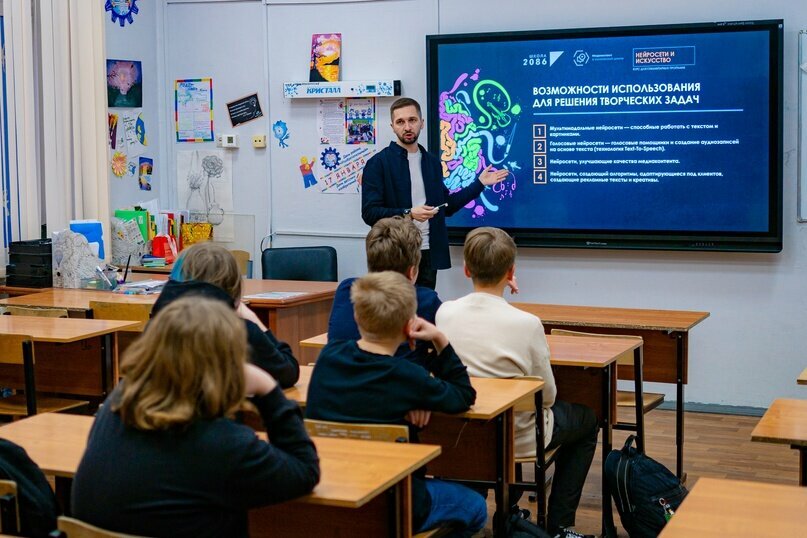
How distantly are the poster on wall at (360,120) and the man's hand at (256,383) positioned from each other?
4.94 meters

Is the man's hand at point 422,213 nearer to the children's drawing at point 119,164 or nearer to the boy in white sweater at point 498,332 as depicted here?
the boy in white sweater at point 498,332

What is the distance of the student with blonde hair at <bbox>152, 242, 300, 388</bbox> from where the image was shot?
3.15 meters

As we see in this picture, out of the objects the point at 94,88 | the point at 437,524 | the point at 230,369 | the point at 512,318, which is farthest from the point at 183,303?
the point at 94,88

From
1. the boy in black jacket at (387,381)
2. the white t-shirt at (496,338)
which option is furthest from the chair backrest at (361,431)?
the white t-shirt at (496,338)

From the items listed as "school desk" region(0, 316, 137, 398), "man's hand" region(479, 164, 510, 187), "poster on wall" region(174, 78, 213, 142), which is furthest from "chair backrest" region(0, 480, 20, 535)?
"poster on wall" region(174, 78, 213, 142)

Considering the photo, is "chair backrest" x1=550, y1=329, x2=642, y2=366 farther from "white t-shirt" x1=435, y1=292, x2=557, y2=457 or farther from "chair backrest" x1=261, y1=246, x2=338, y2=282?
"chair backrest" x1=261, y1=246, x2=338, y2=282

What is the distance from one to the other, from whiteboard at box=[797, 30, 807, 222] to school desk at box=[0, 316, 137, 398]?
3642 millimetres

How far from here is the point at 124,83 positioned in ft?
23.9

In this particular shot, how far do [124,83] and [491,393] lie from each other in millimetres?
4962

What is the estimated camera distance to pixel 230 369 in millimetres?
1965

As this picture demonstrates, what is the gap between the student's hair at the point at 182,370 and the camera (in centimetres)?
193

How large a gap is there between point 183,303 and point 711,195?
4.67m

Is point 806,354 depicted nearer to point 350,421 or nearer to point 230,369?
point 350,421

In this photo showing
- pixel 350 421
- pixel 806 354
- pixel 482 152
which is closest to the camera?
pixel 350 421
